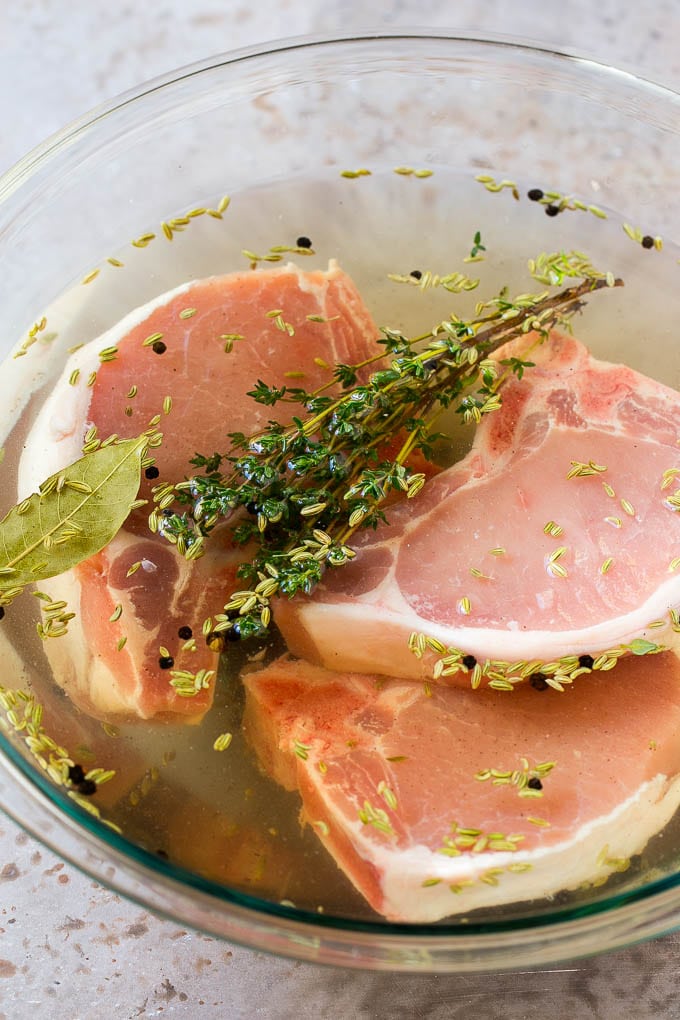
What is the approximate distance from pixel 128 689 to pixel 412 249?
1.04 meters

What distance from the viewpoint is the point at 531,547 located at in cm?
154

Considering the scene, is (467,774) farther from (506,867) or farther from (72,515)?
(72,515)

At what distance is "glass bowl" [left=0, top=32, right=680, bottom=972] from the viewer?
1.85 meters

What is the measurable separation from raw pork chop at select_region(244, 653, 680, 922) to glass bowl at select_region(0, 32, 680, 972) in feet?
1.32

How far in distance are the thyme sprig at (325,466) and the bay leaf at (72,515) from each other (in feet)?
0.24

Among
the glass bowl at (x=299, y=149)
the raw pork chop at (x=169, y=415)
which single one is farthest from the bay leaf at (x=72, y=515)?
the glass bowl at (x=299, y=149)

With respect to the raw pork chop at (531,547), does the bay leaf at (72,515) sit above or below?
above

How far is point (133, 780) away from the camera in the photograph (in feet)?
5.04

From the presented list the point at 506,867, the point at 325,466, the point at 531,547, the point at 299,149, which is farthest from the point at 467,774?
the point at 299,149

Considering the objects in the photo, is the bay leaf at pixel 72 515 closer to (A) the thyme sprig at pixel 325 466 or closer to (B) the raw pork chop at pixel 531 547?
(A) the thyme sprig at pixel 325 466

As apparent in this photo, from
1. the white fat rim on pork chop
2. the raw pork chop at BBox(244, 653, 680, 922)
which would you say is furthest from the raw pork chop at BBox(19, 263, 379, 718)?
→ the white fat rim on pork chop

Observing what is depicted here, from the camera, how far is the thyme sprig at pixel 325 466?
4.82 feet

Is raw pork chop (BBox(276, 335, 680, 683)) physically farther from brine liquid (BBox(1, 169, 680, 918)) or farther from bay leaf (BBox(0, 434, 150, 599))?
bay leaf (BBox(0, 434, 150, 599))

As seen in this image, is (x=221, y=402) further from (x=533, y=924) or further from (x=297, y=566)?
(x=533, y=924)
